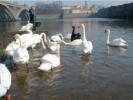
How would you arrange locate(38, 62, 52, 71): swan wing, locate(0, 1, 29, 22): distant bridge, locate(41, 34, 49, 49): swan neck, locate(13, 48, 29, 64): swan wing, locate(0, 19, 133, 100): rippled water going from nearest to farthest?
1. locate(0, 19, 133, 100): rippled water
2. locate(38, 62, 52, 71): swan wing
3. locate(13, 48, 29, 64): swan wing
4. locate(41, 34, 49, 49): swan neck
5. locate(0, 1, 29, 22): distant bridge

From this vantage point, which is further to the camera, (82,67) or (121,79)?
(82,67)

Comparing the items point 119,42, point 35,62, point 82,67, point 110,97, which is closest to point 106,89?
point 110,97

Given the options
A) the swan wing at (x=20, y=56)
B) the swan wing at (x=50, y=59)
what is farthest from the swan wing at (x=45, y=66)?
the swan wing at (x=20, y=56)

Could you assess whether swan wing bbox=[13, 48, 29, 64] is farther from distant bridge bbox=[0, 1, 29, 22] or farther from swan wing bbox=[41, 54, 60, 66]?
distant bridge bbox=[0, 1, 29, 22]

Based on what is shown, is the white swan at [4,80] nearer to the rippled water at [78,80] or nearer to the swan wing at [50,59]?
the rippled water at [78,80]

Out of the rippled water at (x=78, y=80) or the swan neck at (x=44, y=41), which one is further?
the swan neck at (x=44, y=41)

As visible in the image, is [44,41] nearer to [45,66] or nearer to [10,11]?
[45,66]

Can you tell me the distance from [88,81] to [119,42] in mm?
9113

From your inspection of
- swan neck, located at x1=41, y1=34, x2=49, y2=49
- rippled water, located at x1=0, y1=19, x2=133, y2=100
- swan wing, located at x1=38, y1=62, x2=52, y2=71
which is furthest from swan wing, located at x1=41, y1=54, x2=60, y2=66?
swan neck, located at x1=41, y1=34, x2=49, y2=49

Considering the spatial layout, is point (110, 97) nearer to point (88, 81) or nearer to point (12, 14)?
point (88, 81)

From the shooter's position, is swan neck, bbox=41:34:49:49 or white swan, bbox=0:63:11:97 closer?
white swan, bbox=0:63:11:97

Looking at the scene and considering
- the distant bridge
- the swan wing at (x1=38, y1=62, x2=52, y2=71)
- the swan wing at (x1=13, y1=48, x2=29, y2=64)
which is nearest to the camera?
the swan wing at (x1=38, y1=62, x2=52, y2=71)

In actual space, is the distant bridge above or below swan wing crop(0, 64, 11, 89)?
below

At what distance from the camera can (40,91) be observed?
11.7m
